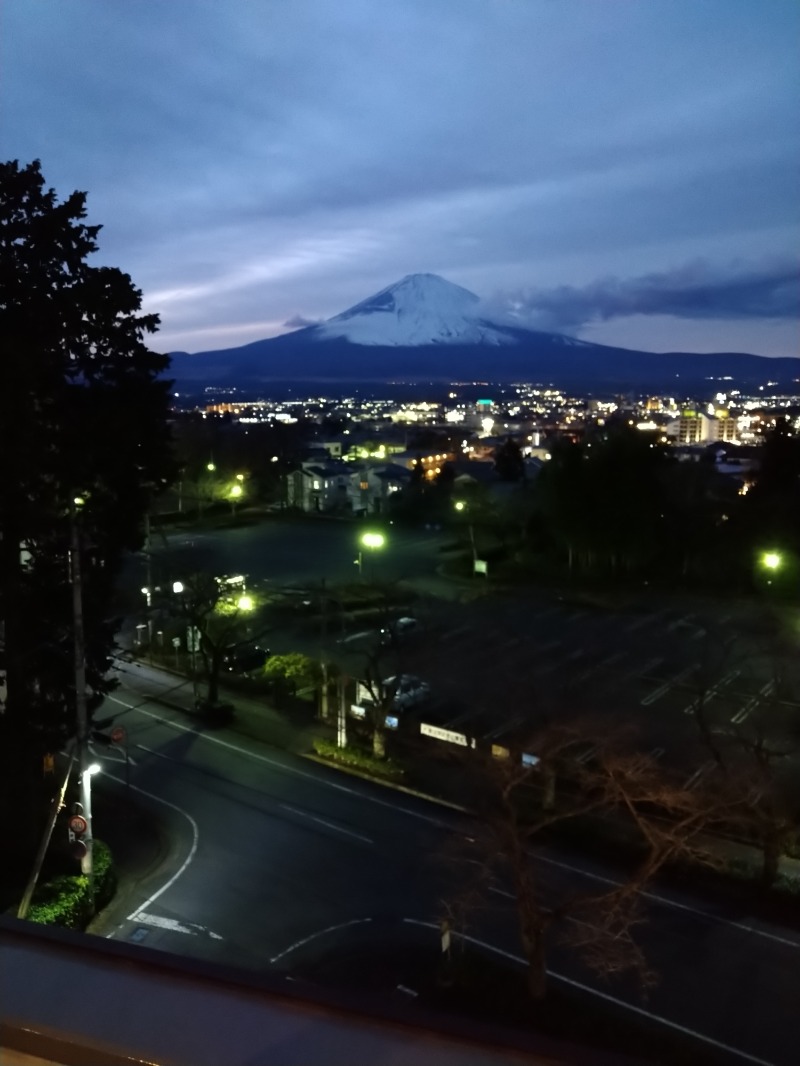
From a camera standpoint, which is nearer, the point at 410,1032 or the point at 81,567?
the point at 410,1032

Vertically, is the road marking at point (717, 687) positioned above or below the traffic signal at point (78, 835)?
below

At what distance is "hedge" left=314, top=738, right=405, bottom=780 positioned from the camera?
662 centimetres

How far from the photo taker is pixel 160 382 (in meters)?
4.68

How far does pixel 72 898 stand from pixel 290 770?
231 centimetres

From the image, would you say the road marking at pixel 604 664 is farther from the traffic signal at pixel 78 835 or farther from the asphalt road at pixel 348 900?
the traffic signal at pixel 78 835

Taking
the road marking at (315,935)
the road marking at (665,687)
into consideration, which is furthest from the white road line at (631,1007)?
the road marking at (665,687)

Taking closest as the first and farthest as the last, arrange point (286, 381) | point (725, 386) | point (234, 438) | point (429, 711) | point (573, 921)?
1. point (573, 921)
2. point (429, 711)
3. point (234, 438)
4. point (725, 386)
5. point (286, 381)

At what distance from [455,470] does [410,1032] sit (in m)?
21.5

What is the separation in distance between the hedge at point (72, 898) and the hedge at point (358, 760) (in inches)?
84.8

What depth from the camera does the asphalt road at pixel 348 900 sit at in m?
4.11

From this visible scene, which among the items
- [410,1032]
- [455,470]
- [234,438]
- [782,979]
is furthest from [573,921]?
[234,438]

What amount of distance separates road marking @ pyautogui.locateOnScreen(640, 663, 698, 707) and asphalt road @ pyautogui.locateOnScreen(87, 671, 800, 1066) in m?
2.78

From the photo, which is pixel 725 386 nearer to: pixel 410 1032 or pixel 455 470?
pixel 455 470

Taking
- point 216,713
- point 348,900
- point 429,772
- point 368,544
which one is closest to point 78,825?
point 348,900
